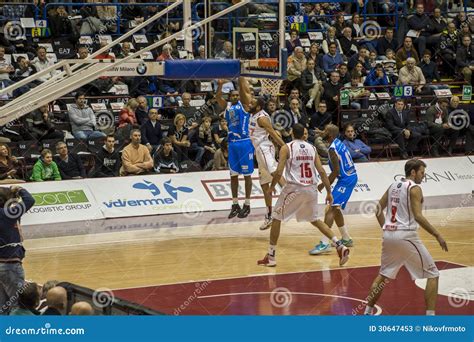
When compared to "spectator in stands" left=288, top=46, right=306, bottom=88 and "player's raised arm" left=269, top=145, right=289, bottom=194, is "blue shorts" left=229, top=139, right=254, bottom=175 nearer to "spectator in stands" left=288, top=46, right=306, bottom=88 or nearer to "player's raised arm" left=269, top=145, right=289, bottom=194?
"player's raised arm" left=269, top=145, right=289, bottom=194

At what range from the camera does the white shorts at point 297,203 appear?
1512 centimetres

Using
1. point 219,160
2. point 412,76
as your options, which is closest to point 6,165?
point 219,160

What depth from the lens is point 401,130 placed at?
22422 millimetres

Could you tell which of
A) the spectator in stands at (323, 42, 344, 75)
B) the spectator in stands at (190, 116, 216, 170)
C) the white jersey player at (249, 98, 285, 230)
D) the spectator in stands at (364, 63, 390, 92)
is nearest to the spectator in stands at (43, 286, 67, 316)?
the white jersey player at (249, 98, 285, 230)

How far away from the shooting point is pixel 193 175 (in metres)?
19.8

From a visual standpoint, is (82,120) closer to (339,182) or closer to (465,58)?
(339,182)

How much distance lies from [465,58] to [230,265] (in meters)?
12.2

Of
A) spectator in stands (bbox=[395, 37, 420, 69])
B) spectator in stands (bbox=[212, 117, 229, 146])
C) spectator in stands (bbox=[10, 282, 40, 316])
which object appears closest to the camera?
spectator in stands (bbox=[10, 282, 40, 316])

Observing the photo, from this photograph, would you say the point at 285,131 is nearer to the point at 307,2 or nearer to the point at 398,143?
the point at 398,143

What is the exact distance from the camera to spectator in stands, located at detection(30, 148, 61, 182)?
736 inches

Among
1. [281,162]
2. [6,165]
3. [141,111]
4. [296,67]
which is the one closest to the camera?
[281,162]

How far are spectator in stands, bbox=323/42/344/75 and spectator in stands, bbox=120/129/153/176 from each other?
18.9ft

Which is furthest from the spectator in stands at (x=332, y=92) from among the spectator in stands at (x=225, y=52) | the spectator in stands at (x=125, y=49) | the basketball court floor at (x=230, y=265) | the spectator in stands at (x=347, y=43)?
the spectator in stands at (x=125, y=49)

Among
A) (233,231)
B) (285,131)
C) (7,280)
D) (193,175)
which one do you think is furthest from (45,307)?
(285,131)
